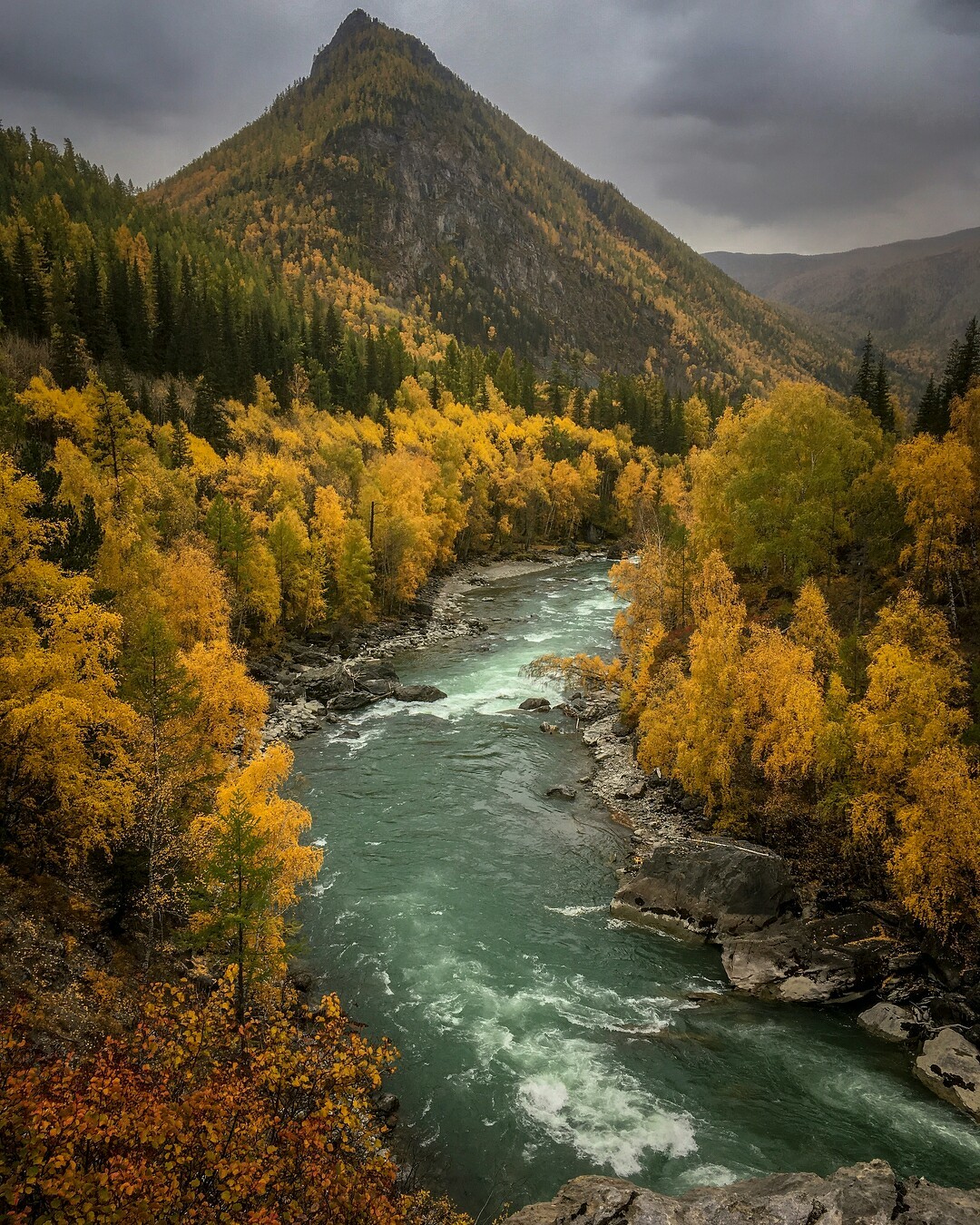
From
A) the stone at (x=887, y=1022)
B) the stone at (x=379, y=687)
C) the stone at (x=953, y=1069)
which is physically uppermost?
the stone at (x=379, y=687)

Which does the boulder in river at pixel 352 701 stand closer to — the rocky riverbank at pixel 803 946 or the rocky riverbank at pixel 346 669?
the rocky riverbank at pixel 346 669

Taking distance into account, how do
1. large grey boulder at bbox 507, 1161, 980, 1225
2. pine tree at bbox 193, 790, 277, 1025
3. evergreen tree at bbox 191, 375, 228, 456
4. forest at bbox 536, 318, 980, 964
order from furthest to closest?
evergreen tree at bbox 191, 375, 228, 456, forest at bbox 536, 318, 980, 964, pine tree at bbox 193, 790, 277, 1025, large grey boulder at bbox 507, 1161, 980, 1225

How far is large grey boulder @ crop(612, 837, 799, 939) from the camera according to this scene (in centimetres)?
2567

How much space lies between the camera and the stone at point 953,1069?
1817 centimetres

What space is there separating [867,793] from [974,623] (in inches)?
538

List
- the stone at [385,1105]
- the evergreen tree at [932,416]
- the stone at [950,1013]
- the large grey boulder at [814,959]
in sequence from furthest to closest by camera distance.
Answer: the evergreen tree at [932,416] < the large grey boulder at [814,959] < the stone at [950,1013] < the stone at [385,1105]

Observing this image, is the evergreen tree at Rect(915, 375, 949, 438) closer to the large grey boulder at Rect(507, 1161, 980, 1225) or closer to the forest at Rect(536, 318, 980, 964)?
the forest at Rect(536, 318, 980, 964)

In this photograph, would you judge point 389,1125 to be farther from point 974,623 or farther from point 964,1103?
point 974,623

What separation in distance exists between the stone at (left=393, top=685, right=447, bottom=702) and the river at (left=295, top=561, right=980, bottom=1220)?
10.8 meters

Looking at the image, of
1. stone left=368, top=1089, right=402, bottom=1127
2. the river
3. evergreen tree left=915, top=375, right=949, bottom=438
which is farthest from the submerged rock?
evergreen tree left=915, top=375, right=949, bottom=438

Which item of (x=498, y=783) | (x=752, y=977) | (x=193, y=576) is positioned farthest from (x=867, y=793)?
(x=193, y=576)

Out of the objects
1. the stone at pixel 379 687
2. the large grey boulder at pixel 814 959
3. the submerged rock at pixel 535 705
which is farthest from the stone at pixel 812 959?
the stone at pixel 379 687

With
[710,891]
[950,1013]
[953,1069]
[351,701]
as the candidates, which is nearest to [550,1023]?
[710,891]

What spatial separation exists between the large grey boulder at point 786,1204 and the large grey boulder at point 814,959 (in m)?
8.45
